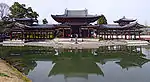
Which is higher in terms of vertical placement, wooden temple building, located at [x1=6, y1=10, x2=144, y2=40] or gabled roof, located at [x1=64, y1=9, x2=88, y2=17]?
gabled roof, located at [x1=64, y1=9, x2=88, y2=17]

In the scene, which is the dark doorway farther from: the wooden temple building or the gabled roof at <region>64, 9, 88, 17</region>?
the gabled roof at <region>64, 9, 88, 17</region>

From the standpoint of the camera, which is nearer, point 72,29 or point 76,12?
point 72,29

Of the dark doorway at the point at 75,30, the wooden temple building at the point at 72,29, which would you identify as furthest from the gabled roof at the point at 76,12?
the dark doorway at the point at 75,30

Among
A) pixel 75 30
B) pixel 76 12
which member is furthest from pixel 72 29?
pixel 76 12

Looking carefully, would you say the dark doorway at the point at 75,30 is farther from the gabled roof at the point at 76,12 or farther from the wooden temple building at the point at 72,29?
the gabled roof at the point at 76,12

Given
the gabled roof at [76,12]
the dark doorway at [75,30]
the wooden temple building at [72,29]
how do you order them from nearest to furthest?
the wooden temple building at [72,29]
the dark doorway at [75,30]
the gabled roof at [76,12]

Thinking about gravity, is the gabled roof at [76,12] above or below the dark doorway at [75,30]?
above

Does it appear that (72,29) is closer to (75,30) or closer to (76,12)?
(75,30)

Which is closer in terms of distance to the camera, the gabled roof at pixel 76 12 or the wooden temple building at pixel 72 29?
the wooden temple building at pixel 72 29

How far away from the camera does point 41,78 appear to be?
41.2 feet

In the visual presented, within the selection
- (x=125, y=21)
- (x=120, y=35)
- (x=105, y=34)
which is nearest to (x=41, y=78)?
(x=105, y=34)

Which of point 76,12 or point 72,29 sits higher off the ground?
point 76,12

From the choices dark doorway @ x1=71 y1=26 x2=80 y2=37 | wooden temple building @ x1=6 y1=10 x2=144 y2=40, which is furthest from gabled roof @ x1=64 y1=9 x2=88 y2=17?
dark doorway @ x1=71 y1=26 x2=80 y2=37

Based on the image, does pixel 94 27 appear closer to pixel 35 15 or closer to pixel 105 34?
pixel 105 34
